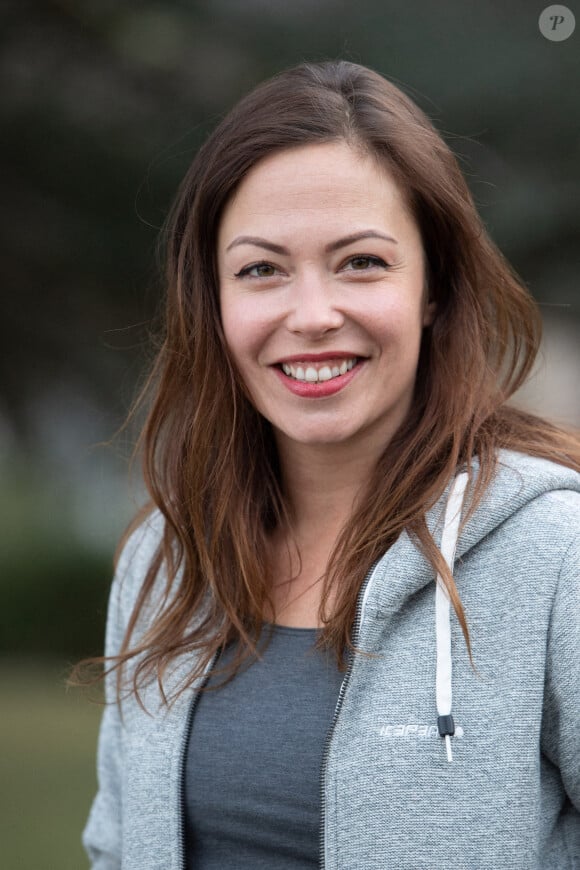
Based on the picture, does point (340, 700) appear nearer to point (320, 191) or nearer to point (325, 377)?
point (325, 377)

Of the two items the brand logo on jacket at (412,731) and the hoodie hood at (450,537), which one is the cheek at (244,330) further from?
the brand logo on jacket at (412,731)

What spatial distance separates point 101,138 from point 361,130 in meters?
4.23

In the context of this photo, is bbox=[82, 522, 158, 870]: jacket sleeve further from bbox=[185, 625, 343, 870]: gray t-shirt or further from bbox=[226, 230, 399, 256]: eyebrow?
bbox=[226, 230, 399, 256]: eyebrow

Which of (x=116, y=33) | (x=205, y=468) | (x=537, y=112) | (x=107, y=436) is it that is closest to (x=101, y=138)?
(x=116, y=33)

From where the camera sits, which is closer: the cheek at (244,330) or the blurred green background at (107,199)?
the cheek at (244,330)

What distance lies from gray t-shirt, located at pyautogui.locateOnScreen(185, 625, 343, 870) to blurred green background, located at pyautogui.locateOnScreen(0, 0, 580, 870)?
11.7ft

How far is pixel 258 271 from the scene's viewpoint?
1916 millimetres

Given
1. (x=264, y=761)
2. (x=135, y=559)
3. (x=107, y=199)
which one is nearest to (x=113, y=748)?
(x=135, y=559)

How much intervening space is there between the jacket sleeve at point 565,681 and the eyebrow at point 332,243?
0.62m

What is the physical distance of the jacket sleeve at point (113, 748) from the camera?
2232 mm

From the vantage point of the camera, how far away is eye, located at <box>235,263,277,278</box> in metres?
1.90

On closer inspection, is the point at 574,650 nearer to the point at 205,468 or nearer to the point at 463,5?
the point at 205,468

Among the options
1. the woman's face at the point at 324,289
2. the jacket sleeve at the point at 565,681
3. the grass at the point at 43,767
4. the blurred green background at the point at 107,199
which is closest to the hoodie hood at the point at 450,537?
A: the jacket sleeve at the point at 565,681

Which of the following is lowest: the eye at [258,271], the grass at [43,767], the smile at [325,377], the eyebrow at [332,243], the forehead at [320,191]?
the grass at [43,767]
